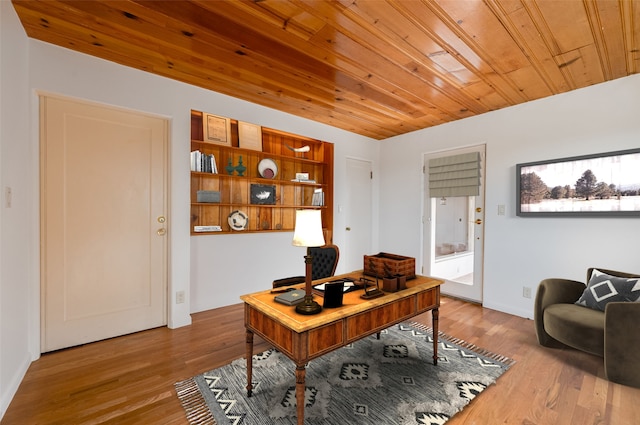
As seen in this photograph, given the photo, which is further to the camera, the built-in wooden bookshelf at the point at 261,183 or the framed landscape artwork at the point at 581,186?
the built-in wooden bookshelf at the point at 261,183

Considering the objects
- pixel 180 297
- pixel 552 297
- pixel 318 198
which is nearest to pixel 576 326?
pixel 552 297

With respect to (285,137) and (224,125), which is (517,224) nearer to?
(285,137)

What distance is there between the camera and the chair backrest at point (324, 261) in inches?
109

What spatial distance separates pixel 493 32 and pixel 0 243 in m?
3.40

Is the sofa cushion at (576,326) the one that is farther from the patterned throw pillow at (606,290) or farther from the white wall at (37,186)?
the white wall at (37,186)

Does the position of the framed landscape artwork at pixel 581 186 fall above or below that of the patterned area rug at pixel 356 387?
above

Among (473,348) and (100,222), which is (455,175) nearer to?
(473,348)

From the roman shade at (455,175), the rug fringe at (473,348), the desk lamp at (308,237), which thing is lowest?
the rug fringe at (473,348)

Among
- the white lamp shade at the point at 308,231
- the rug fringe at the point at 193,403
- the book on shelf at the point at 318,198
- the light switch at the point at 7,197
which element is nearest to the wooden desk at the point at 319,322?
the rug fringe at the point at 193,403

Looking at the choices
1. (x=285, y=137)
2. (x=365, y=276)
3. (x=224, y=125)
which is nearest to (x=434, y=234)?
(x=365, y=276)

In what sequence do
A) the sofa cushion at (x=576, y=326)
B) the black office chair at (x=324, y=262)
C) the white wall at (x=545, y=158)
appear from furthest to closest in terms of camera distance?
the black office chair at (x=324, y=262), the white wall at (x=545, y=158), the sofa cushion at (x=576, y=326)

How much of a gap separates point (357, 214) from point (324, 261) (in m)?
1.95

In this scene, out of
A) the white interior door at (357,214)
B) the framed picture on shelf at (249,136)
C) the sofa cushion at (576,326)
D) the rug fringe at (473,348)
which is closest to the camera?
the sofa cushion at (576,326)

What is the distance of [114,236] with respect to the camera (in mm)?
2566
